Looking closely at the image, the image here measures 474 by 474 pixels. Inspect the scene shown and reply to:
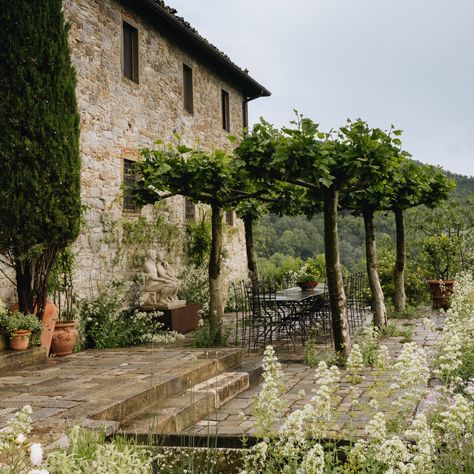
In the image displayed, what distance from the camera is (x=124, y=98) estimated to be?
1022 centimetres

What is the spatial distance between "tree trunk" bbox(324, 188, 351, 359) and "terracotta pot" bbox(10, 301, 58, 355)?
369 centimetres

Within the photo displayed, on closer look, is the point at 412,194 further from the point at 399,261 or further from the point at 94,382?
the point at 94,382

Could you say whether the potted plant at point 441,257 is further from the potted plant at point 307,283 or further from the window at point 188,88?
the window at point 188,88

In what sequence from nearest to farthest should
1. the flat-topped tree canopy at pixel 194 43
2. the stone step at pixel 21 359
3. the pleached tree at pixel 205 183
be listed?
the stone step at pixel 21 359 → the pleached tree at pixel 205 183 → the flat-topped tree canopy at pixel 194 43

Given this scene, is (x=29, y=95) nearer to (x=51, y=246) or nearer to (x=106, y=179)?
(x=51, y=246)

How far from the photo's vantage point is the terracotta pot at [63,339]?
7441 millimetres

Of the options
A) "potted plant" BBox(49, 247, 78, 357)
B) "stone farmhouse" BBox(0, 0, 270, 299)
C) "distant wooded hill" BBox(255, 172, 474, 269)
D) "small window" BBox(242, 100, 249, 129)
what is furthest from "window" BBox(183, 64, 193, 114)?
"distant wooded hill" BBox(255, 172, 474, 269)

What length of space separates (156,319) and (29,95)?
464 centimetres

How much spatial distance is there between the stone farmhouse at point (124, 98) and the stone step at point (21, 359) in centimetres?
111

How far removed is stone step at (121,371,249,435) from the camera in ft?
14.1

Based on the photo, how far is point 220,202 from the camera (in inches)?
346

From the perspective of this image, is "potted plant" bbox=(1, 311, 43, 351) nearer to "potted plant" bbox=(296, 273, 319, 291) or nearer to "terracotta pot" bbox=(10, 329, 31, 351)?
"terracotta pot" bbox=(10, 329, 31, 351)

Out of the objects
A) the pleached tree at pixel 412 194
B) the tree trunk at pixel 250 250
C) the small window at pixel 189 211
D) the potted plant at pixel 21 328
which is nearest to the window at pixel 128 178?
the small window at pixel 189 211

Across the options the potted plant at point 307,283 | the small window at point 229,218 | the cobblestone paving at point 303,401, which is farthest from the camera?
the small window at point 229,218
